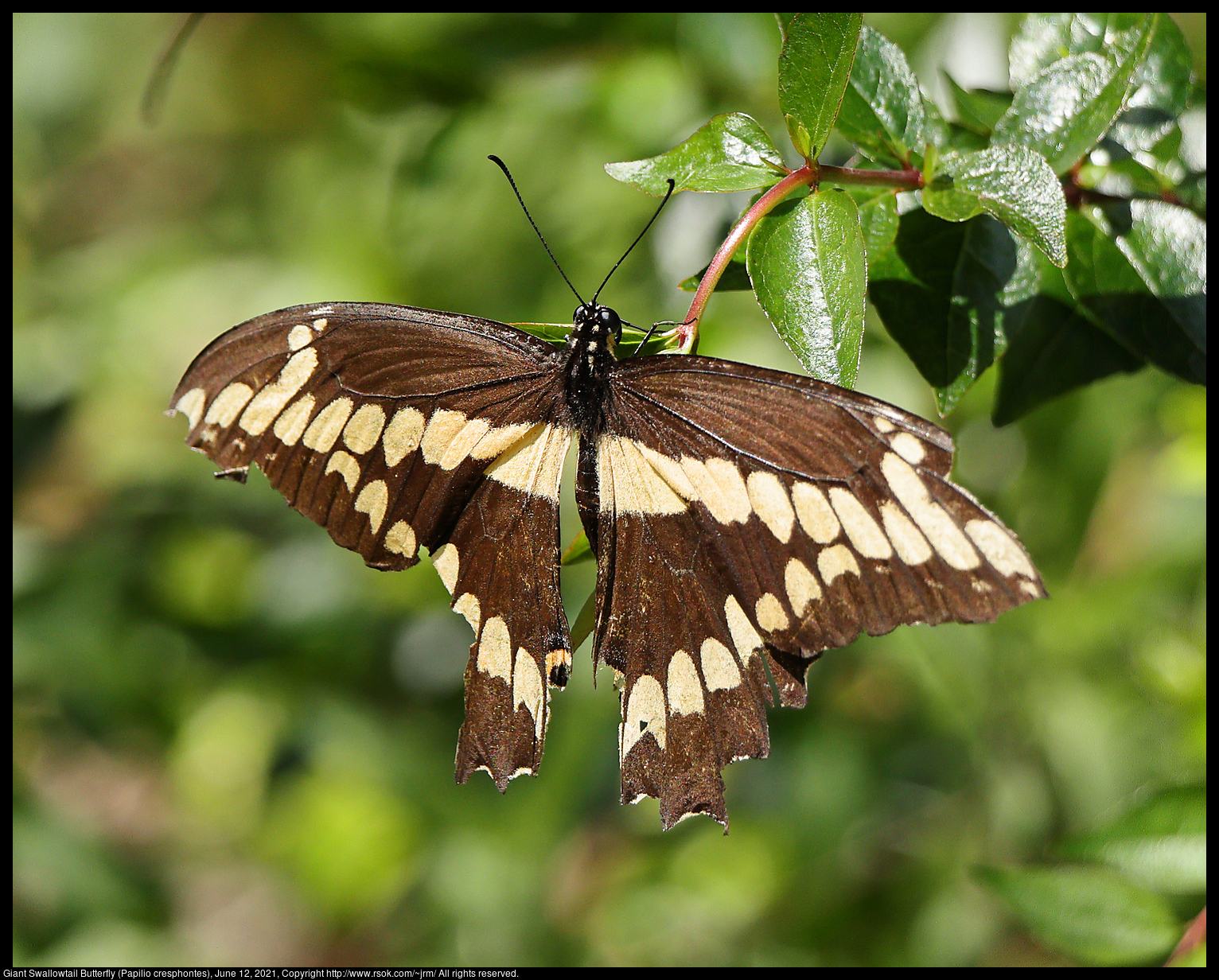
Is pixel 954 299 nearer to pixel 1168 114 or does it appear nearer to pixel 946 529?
pixel 946 529

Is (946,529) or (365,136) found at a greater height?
(365,136)

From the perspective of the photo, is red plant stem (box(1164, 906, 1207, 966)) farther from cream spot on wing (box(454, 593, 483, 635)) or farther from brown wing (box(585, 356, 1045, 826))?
cream spot on wing (box(454, 593, 483, 635))

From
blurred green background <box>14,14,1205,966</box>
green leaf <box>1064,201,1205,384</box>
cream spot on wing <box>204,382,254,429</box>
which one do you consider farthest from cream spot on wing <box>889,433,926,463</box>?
blurred green background <box>14,14,1205,966</box>

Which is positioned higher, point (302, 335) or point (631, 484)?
point (302, 335)

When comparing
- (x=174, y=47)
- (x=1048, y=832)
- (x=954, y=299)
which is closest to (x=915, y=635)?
(x=1048, y=832)

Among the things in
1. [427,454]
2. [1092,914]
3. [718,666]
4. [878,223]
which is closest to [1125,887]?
[1092,914]

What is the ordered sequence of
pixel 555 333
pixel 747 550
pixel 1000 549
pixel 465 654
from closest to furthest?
pixel 1000 549 < pixel 747 550 < pixel 555 333 < pixel 465 654

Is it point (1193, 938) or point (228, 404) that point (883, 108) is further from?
point (1193, 938)
